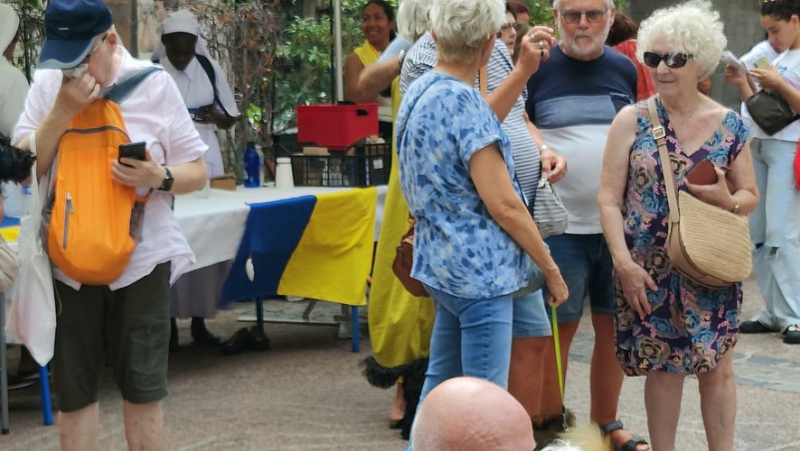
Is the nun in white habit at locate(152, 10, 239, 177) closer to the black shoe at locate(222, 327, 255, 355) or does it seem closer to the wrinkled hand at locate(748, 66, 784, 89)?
the black shoe at locate(222, 327, 255, 355)

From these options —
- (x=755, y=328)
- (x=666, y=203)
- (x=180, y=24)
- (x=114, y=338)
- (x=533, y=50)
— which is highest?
(x=180, y=24)

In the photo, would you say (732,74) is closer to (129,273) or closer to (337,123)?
(337,123)

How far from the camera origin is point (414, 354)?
5293 millimetres

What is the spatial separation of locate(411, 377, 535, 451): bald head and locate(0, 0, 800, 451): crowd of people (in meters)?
1.13

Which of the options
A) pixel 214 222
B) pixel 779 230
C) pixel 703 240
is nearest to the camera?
pixel 703 240

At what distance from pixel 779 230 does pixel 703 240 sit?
3772 millimetres

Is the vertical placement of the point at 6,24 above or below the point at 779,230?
above

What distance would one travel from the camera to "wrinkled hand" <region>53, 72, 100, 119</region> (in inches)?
144

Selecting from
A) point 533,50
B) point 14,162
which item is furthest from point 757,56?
point 14,162

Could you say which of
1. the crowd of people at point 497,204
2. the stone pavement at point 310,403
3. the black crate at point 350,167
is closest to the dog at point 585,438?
the crowd of people at point 497,204

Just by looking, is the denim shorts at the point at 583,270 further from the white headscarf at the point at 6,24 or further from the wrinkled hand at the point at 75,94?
the white headscarf at the point at 6,24

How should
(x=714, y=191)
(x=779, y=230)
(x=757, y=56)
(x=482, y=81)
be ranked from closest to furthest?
1. (x=714, y=191)
2. (x=482, y=81)
3. (x=779, y=230)
4. (x=757, y=56)

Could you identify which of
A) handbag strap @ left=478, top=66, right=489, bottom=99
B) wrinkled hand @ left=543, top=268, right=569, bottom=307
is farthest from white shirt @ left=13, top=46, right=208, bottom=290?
wrinkled hand @ left=543, top=268, right=569, bottom=307

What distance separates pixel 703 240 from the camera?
13.4 feet
